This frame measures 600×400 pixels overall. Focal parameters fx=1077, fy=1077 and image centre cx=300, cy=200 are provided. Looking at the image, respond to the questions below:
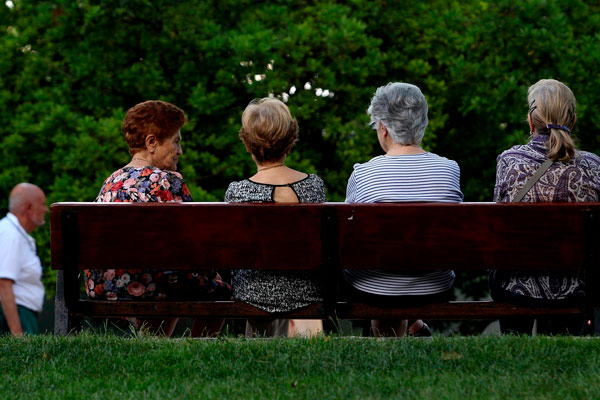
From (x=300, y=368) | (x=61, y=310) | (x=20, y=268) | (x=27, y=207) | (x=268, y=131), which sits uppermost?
(x=268, y=131)

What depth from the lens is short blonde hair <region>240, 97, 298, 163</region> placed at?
582 centimetres

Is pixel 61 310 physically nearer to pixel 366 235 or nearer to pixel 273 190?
pixel 273 190

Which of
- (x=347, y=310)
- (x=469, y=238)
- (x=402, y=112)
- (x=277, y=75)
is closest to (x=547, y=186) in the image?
(x=469, y=238)

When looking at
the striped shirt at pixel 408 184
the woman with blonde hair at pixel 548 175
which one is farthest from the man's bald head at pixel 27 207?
the woman with blonde hair at pixel 548 175

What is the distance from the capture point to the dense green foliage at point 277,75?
10.4m

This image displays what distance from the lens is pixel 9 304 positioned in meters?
8.66

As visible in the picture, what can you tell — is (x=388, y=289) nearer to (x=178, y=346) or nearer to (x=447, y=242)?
(x=447, y=242)

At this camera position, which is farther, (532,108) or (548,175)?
(532,108)

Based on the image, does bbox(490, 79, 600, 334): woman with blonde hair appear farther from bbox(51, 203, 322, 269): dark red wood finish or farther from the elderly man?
the elderly man

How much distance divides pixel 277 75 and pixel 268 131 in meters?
4.73

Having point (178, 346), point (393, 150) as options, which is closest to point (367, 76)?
point (393, 150)

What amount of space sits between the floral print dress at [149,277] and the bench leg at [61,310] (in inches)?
10.3

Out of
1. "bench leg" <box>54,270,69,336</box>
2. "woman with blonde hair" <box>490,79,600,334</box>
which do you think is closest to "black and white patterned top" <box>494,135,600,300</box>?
"woman with blonde hair" <box>490,79,600,334</box>

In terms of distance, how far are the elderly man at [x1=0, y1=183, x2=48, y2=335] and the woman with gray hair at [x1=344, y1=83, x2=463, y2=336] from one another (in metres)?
3.74
